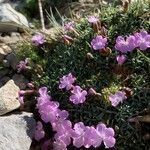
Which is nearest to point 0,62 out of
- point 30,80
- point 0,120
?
point 30,80

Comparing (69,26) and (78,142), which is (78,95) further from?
(69,26)

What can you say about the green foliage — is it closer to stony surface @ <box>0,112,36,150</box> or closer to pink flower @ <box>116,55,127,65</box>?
pink flower @ <box>116,55,127,65</box>

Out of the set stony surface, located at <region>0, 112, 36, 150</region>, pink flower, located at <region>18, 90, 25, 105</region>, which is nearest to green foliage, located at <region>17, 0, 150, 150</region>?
→ pink flower, located at <region>18, 90, 25, 105</region>

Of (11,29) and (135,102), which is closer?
(135,102)

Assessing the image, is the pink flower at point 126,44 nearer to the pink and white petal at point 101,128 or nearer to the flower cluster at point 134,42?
the flower cluster at point 134,42

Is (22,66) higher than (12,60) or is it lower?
higher

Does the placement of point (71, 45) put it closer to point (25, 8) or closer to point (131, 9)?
point (131, 9)

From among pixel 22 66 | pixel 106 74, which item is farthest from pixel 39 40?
pixel 106 74
